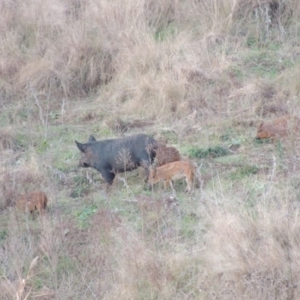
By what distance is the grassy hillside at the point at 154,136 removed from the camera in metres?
6.65

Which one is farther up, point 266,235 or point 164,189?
point 266,235

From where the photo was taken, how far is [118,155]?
30.9 feet

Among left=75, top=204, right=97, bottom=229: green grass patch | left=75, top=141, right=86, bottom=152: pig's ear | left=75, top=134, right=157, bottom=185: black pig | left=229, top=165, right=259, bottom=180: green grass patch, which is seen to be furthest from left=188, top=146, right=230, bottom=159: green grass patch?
left=75, top=204, right=97, bottom=229: green grass patch

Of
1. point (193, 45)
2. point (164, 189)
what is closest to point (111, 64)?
point (193, 45)

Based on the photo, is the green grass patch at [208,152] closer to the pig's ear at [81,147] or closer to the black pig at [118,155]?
the black pig at [118,155]

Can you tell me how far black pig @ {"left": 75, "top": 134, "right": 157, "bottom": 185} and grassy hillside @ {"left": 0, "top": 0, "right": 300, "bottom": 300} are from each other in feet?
0.56

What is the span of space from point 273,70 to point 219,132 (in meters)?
2.15

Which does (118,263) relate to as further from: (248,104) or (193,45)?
(193,45)

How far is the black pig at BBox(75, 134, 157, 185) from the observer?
931cm

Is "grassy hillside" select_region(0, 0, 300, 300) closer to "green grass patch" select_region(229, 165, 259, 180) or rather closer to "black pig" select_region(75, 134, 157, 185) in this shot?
"green grass patch" select_region(229, 165, 259, 180)

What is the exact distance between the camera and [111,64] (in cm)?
1311

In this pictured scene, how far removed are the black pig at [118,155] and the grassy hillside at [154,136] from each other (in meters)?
0.17

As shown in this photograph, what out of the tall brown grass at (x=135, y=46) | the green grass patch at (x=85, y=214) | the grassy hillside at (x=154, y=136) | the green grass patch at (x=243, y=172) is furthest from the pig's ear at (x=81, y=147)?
the tall brown grass at (x=135, y=46)

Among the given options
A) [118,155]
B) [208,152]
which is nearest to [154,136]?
[208,152]
